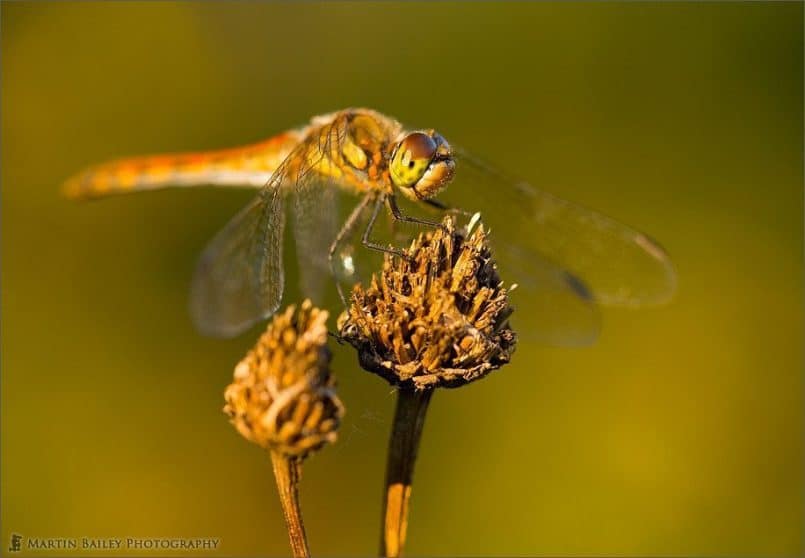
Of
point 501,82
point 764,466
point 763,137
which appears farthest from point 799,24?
point 764,466

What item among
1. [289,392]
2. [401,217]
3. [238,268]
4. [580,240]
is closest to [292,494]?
[289,392]

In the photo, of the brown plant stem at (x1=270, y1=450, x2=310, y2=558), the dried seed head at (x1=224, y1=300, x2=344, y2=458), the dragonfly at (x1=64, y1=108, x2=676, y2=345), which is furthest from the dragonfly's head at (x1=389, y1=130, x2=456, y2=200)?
the brown plant stem at (x1=270, y1=450, x2=310, y2=558)

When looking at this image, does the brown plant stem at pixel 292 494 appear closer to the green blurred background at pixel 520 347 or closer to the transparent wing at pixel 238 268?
the transparent wing at pixel 238 268

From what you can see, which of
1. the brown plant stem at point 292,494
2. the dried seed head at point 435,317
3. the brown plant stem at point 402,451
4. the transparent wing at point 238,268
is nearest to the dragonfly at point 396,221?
the transparent wing at point 238,268

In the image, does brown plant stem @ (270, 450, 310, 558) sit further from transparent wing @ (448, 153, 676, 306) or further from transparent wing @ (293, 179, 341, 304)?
transparent wing @ (448, 153, 676, 306)

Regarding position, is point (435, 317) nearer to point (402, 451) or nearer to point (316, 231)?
point (402, 451)

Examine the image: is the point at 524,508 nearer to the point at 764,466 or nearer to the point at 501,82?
the point at 764,466
